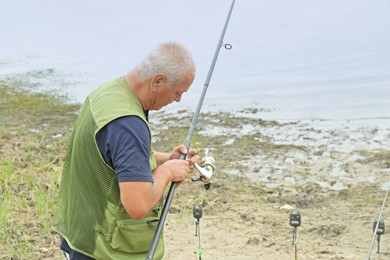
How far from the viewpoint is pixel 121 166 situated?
95.6 inches

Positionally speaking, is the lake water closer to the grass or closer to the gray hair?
the grass

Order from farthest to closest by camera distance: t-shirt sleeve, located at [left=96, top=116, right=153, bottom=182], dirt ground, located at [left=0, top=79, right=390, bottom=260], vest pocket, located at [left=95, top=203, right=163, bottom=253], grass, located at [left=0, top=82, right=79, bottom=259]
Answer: dirt ground, located at [left=0, top=79, right=390, bottom=260], grass, located at [left=0, top=82, right=79, bottom=259], vest pocket, located at [left=95, top=203, right=163, bottom=253], t-shirt sleeve, located at [left=96, top=116, right=153, bottom=182]

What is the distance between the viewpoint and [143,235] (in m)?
2.78

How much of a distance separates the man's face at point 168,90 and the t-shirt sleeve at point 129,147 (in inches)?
7.3

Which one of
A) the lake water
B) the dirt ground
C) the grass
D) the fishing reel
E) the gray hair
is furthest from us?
the lake water

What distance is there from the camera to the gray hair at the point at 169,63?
2.54 meters

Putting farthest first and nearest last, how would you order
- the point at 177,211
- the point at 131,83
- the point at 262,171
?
the point at 262,171 < the point at 177,211 < the point at 131,83

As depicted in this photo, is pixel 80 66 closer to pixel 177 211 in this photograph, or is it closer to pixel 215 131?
pixel 215 131

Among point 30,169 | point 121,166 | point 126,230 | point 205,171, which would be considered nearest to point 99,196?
point 126,230

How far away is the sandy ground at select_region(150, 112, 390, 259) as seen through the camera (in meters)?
5.20

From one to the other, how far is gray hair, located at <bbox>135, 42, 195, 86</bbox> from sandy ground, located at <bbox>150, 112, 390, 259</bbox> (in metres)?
2.14

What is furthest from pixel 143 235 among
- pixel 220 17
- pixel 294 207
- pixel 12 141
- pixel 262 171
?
pixel 220 17

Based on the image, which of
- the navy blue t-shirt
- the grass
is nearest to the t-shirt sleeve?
the navy blue t-shirt

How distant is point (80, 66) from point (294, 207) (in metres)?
10.2
